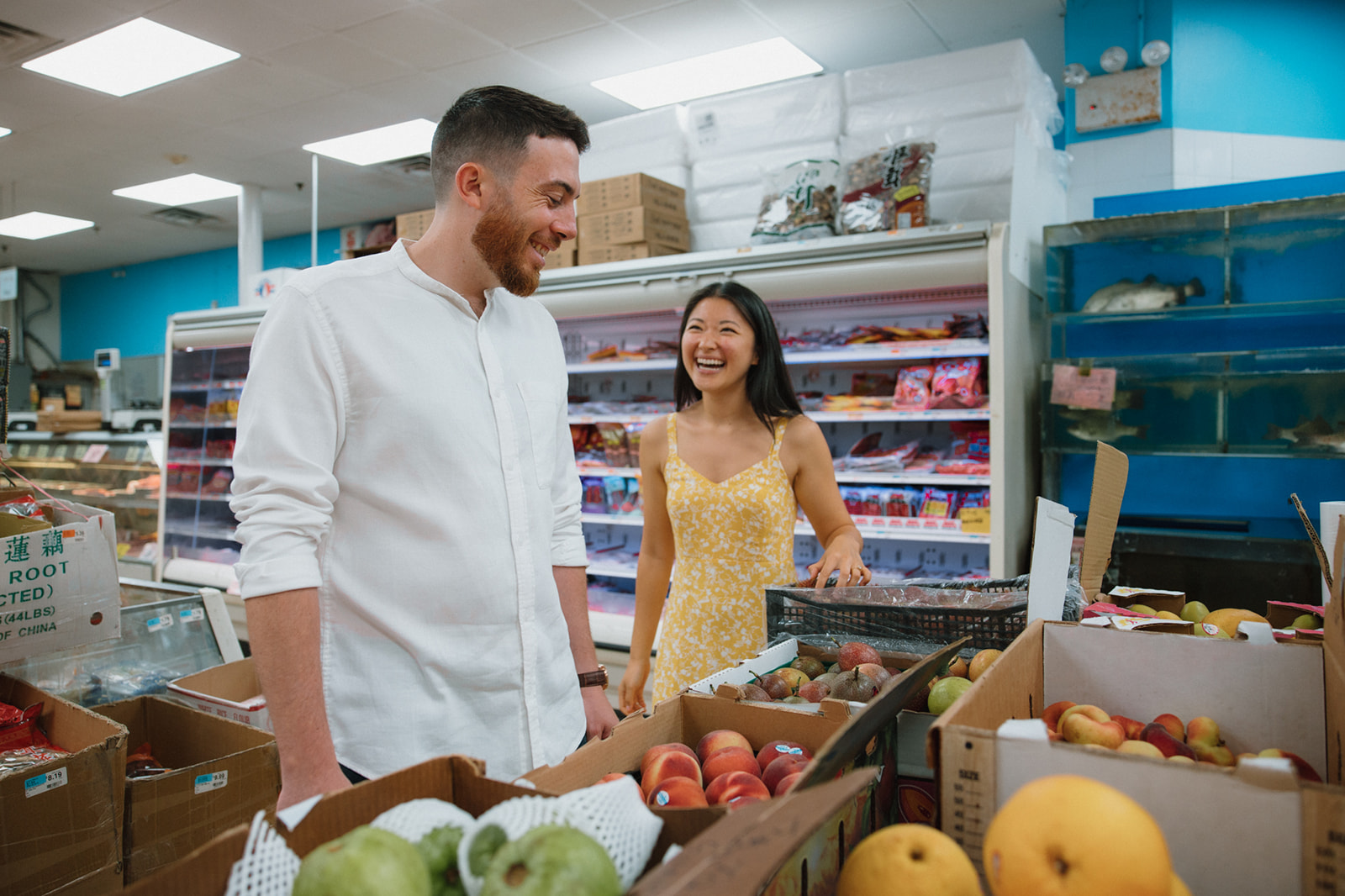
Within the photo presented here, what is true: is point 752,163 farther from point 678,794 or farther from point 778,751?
point 678,794

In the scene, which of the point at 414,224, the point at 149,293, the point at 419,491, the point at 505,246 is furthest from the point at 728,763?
the point at 149,293

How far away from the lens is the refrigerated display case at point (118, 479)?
6066mm

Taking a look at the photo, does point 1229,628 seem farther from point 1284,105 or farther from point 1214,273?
point 1284,105

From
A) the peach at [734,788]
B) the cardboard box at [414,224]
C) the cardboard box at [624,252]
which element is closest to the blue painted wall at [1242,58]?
the cardboard box at [624,252]

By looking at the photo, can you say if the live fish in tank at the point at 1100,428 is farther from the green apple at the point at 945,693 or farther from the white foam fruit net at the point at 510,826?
the white foam fruit net at the point at 510,826

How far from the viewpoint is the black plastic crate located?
1496 mm

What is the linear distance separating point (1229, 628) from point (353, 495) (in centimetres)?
158

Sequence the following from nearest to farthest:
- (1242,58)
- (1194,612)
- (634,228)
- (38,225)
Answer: (1194,612) → (634,228) → (1242,58) → (38,225)

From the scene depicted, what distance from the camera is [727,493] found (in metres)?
2.34

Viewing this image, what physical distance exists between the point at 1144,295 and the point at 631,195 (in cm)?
222

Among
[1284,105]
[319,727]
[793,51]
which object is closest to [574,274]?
[793,51]

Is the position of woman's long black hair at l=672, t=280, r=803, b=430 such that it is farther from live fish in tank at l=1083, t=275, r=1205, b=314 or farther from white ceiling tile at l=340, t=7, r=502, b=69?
white ceiling tile at l=340, t=7, r=502, b=69

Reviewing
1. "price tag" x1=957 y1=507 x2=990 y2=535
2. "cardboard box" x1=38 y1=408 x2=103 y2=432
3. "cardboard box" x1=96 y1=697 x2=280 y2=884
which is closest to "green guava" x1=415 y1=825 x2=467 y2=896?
"cardboard box" x1=96 y1=697 x2=280 y2=884

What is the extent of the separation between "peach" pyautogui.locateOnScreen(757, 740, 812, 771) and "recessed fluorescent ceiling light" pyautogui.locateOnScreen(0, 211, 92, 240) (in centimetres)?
1043
